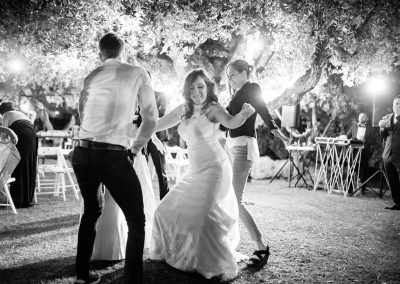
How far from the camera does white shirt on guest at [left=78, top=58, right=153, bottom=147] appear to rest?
270 cm

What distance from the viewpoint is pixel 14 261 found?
3.67 m

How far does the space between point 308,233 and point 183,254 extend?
251cm

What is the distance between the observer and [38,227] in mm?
5258

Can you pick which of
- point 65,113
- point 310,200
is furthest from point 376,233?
point 65,113

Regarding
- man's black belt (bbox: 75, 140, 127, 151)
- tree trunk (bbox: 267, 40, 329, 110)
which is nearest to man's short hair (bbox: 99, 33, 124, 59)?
man's black belt (bbox: 75, 140, 127, 151)

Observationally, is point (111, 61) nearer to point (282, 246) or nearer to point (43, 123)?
point (282, 246)

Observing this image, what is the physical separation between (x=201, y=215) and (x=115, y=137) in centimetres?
110

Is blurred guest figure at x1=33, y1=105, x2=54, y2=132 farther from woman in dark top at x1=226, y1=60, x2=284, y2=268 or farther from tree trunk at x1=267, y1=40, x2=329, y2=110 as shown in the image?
woman in dark top at x1=226, y1=60, x2=284, y2=268

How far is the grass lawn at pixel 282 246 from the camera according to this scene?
131 inches

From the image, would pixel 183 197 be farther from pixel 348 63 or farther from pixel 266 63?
pixel 266 63

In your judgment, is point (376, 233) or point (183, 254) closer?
point (183, 254)

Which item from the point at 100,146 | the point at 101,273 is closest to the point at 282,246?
the point at 101,273

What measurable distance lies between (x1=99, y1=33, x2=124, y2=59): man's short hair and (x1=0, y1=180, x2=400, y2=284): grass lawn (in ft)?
6.29

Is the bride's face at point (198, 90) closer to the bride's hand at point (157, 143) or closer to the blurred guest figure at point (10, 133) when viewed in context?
the bride's hand at point (157, 143)
